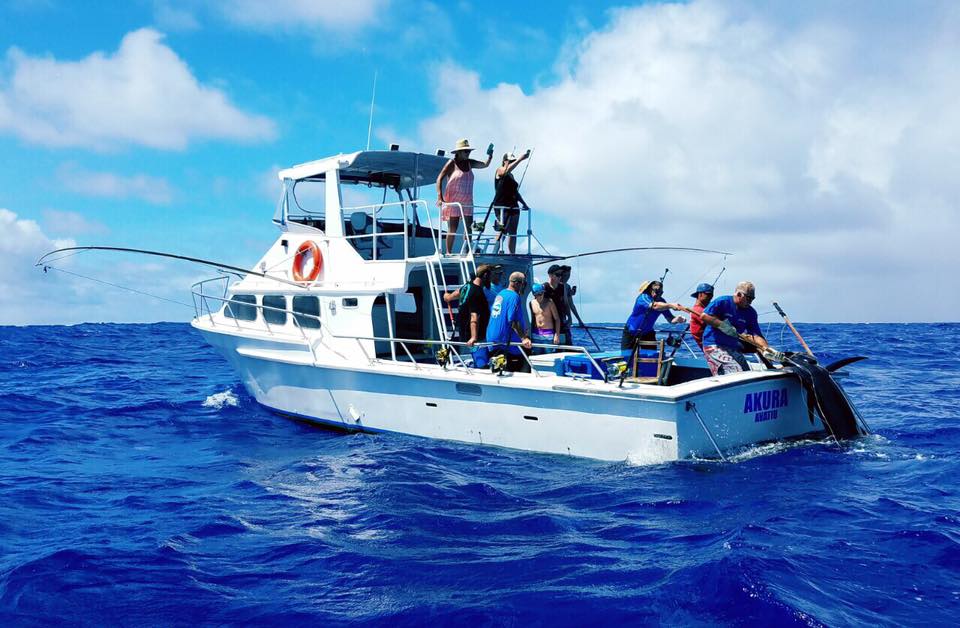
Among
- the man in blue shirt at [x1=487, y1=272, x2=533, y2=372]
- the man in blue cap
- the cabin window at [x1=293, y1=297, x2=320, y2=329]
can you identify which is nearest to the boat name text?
the man in blue cap

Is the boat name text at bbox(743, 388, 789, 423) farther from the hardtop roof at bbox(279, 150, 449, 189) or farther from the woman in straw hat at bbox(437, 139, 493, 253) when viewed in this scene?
the hardtop roof at bbox(279, 150, 449, 189)

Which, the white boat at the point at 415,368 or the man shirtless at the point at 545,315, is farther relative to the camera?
the man shirtless at the point at 545,315

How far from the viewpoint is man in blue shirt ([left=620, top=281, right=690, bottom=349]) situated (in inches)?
336

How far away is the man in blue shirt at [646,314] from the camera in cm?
852

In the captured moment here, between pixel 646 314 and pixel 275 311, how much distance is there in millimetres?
6010

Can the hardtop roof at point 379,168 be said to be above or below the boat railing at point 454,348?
above

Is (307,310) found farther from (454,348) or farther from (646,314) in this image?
(646,314)

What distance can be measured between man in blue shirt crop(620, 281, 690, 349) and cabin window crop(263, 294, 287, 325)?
5462 millimetres

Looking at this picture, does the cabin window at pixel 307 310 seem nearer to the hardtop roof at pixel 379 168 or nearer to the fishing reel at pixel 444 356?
the hardtop roof at pixel 379 168

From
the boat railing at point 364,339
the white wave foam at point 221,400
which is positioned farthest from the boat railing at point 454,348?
the white wave foam at point 221,400

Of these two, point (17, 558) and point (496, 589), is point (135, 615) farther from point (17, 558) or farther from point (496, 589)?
point (496, 589)

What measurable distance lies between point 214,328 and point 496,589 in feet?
29.7

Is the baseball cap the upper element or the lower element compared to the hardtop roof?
lower

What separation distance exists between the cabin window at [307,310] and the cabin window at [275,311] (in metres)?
0.35
